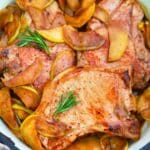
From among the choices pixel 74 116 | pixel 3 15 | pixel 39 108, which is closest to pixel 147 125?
pixel 74 116

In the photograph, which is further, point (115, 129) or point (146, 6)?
point (146, 6)

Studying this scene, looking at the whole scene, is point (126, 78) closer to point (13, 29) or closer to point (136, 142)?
point (136, 142)

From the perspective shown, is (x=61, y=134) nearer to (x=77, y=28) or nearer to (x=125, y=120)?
(x=125, y=120)

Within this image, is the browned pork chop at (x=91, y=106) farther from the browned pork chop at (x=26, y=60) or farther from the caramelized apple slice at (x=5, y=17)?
the caramelized apple slice at (x=5, y=17)

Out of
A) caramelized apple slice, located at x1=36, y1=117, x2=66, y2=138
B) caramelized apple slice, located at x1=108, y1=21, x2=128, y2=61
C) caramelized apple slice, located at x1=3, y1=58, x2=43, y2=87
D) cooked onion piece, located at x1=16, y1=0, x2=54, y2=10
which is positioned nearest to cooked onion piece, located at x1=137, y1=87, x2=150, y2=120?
caramelized apple slice, located at x1=108, y1=21, x2=128, y2=61

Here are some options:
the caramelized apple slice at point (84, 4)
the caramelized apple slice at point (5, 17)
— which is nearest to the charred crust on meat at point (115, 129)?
the caramelized apple slice at point (84, 4)

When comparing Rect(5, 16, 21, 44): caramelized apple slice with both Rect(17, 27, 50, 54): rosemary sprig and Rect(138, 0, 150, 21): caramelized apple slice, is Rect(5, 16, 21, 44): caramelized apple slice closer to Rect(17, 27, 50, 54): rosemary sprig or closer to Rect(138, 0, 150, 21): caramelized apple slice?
Rect(17, 27, 50, 54): rosemary sprig

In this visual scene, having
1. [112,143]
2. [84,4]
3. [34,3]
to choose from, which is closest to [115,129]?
[112,143]
